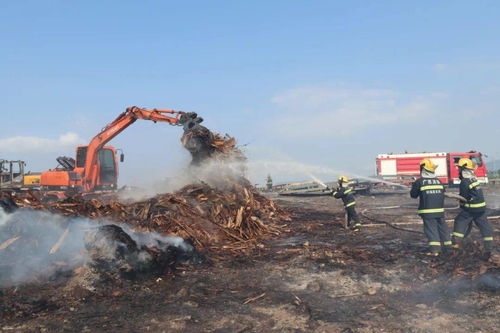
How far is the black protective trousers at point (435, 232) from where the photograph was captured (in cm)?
724

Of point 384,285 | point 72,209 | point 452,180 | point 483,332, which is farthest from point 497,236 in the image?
point 452,180

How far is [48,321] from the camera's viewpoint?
4.52 metres

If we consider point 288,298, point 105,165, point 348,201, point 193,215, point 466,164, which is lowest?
point 288,298

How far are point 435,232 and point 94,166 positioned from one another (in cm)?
1375

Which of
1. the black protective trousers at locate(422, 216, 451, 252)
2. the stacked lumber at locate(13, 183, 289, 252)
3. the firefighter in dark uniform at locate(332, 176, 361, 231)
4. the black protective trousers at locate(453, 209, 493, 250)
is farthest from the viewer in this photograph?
the firefighter in dark uniform at locate(332, 176, 361, 231)

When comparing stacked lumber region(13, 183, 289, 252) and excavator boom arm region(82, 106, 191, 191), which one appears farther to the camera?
excavator boom arm region(82, 106, 191, 191)

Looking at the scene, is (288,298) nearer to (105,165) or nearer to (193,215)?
(193,215)

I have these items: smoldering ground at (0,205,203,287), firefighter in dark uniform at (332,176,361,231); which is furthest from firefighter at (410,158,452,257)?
smoldering ground at (0,205,203,287)

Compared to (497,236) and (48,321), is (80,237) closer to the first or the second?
(48,321)

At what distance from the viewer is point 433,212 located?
7.39 metres

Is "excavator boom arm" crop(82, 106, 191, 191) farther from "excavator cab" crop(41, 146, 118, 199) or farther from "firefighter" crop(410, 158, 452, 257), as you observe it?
"firefighter" crop(410, 158, 452, 257)

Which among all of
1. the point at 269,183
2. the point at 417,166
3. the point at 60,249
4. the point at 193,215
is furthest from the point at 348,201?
the point at 417,166

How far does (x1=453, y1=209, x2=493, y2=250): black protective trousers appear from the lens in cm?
736

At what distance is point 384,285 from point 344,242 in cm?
357
